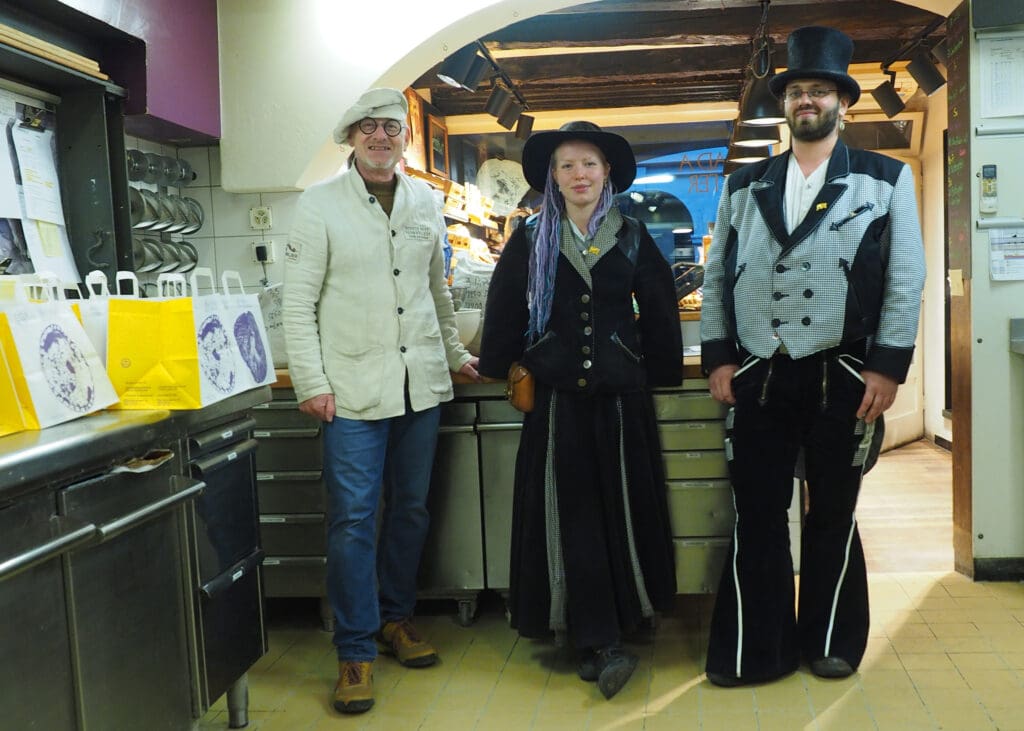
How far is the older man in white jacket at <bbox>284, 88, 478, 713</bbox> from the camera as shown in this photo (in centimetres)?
251

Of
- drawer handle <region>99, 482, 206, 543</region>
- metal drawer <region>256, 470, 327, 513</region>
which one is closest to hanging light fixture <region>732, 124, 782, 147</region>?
metal drawer <region>256, 470, 327, 513</region>

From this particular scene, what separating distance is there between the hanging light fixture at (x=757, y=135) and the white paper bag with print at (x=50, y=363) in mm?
4610

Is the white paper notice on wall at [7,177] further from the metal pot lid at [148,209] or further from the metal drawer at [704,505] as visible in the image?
the metal drawer at [704,505]

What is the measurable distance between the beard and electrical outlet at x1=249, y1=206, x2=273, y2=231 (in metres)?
2.08

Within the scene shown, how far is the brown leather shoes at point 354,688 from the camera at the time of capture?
98.3 inches

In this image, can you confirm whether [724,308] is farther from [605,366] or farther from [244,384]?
[244,384]

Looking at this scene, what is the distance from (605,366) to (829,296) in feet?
1.96

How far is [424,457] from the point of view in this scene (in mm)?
2729

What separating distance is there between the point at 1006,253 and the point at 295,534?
2.61 metres

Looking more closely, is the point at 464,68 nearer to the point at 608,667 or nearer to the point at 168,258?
the point at 168,258

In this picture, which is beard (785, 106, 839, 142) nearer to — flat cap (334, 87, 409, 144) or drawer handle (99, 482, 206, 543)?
flat cap (334, 87, 409, 144)

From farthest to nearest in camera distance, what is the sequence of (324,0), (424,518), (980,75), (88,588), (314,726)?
1. (324,0)
2. (980,75)
3. (424,518)
4. (314,726)
5. (88,588)

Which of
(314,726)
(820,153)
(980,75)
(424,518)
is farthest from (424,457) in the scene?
(980,75)

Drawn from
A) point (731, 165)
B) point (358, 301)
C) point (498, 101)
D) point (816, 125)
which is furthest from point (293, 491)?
point (731, 165)
